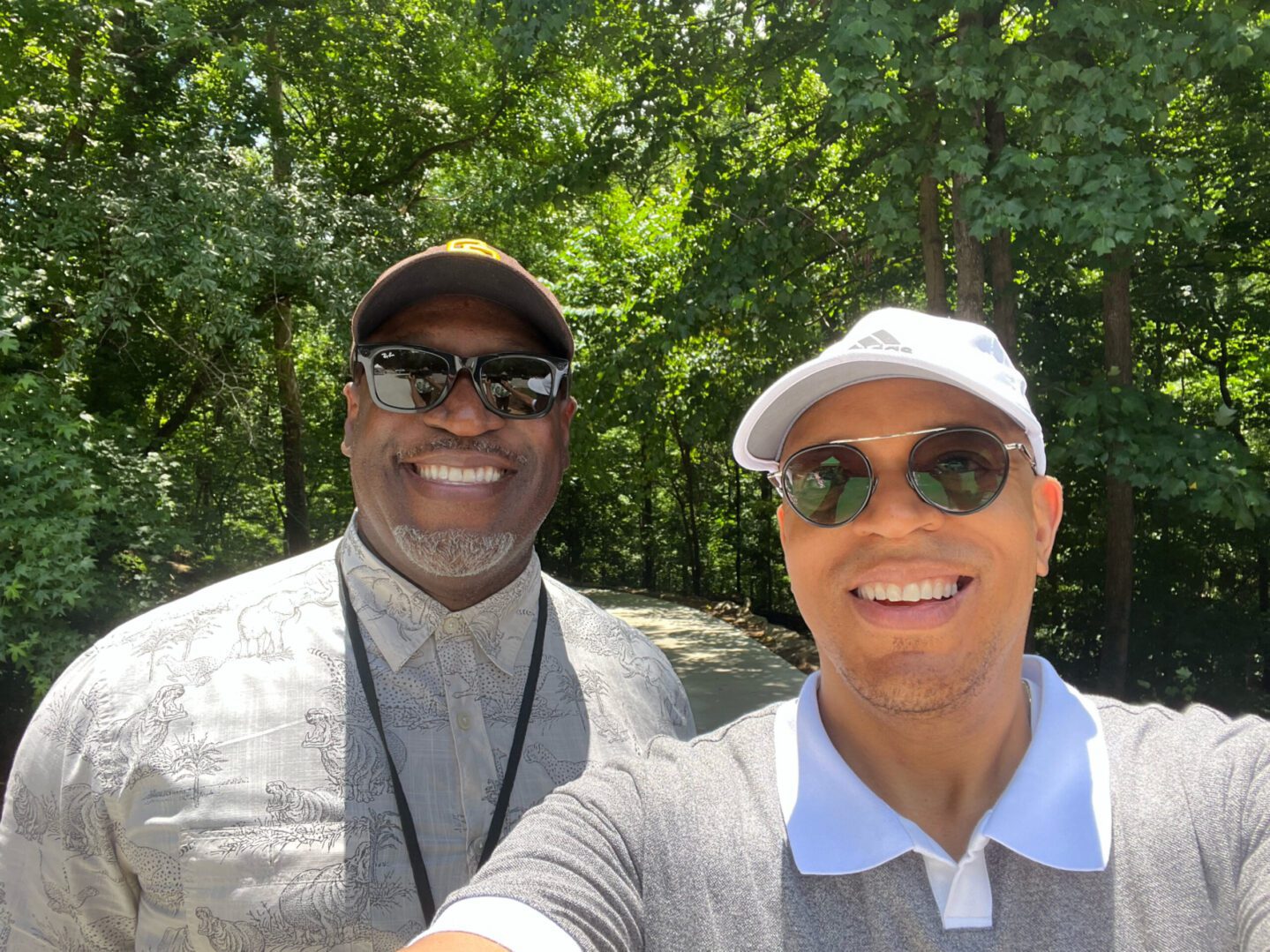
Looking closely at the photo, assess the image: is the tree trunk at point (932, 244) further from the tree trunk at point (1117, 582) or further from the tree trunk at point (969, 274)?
the tree trunk at point (1117, 582)

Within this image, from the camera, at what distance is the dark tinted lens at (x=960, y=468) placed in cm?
154

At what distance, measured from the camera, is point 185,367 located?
11414mm

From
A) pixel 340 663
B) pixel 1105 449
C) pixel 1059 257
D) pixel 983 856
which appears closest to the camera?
pixel 983 856

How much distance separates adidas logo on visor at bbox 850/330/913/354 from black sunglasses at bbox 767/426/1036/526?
14cm

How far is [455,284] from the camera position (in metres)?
2.00

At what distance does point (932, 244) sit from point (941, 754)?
7.10m

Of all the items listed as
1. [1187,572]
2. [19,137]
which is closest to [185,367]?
[19,137]

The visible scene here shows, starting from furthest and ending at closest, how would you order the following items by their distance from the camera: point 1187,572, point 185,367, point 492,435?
1. point 185,367
2. point 1187,572
3. point 492,435

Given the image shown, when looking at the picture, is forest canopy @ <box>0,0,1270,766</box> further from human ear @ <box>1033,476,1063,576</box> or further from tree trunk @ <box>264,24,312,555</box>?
human ear @ <box>1033,476,1063,576</box>

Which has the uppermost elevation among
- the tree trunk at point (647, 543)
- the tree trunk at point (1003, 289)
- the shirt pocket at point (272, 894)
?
the tree trunk at point (1003, 289)

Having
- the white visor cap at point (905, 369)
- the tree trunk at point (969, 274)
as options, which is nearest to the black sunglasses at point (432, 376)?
the white visor cap at point (905, 369)

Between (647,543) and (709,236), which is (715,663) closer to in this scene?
(709,236)

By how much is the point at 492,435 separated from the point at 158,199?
7.70m

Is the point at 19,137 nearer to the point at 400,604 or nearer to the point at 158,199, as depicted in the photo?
the point at 158,199
